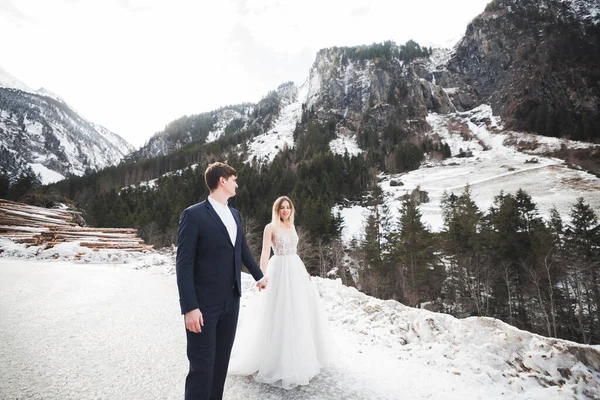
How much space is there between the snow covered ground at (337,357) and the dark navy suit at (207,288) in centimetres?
82

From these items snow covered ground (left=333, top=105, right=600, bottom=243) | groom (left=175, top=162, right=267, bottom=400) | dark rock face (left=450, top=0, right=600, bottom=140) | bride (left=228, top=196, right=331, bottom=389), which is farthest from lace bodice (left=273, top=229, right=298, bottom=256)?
dark rock face (left=450, top=0, right=600, bottom=140)

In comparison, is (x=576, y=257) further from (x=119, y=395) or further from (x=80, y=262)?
(x=80, y=262)

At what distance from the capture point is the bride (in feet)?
10.1

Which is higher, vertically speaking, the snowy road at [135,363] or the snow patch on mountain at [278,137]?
the snow patch on mountain at [278,137]

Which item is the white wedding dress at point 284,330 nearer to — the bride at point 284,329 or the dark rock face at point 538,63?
the bride at point 284,329

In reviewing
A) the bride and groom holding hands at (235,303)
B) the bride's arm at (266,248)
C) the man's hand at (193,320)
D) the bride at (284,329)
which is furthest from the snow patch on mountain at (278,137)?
the man's hand at (193,320)

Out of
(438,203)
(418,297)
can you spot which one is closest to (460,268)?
(418,297)

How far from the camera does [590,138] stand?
70.6 m

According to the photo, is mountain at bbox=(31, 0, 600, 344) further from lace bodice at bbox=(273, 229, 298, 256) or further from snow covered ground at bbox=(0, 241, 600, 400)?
lace bodice at bbox=(273, 229, 298, 256)

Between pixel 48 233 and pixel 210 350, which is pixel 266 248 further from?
pixel 48 233

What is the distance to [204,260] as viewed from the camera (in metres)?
2.25

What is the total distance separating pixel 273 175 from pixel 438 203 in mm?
36194

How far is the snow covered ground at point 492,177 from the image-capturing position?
4181 cm

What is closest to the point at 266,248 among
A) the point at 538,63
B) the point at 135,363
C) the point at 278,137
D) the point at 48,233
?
the point at 135,363
